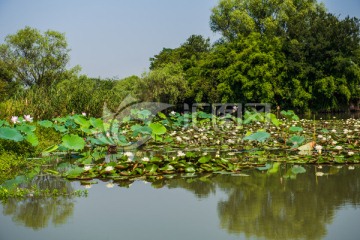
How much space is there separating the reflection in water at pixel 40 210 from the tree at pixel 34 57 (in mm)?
34091

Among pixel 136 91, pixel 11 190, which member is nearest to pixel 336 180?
pixel 11 190

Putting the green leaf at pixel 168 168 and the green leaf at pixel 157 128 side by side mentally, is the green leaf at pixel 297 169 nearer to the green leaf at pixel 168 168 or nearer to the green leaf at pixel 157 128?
the green leaf at pixel 168 168

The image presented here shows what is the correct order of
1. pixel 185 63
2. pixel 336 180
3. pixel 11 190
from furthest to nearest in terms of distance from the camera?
1. pixel 185 63
2. pixel 336 180
3. pixel 11 190

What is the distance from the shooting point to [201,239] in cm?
338

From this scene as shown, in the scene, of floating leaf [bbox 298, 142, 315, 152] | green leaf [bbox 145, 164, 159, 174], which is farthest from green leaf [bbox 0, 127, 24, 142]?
floating leaf [bbox 298, 142, 315, 152]

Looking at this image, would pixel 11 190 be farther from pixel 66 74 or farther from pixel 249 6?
pixel 66 74

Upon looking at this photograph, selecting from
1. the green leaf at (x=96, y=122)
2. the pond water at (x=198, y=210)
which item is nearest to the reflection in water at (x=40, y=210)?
the pond water at (x=198, y=210)

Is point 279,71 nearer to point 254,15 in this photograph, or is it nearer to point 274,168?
point 254,15

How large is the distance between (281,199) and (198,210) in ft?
2.94

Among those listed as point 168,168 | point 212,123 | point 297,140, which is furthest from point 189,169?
point 212,123

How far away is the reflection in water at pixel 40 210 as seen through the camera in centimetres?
392

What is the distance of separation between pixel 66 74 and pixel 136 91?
1400cm

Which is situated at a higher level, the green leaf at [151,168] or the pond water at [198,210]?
the green leaf at [151,168]

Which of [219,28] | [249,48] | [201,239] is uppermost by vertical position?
[219,28]
